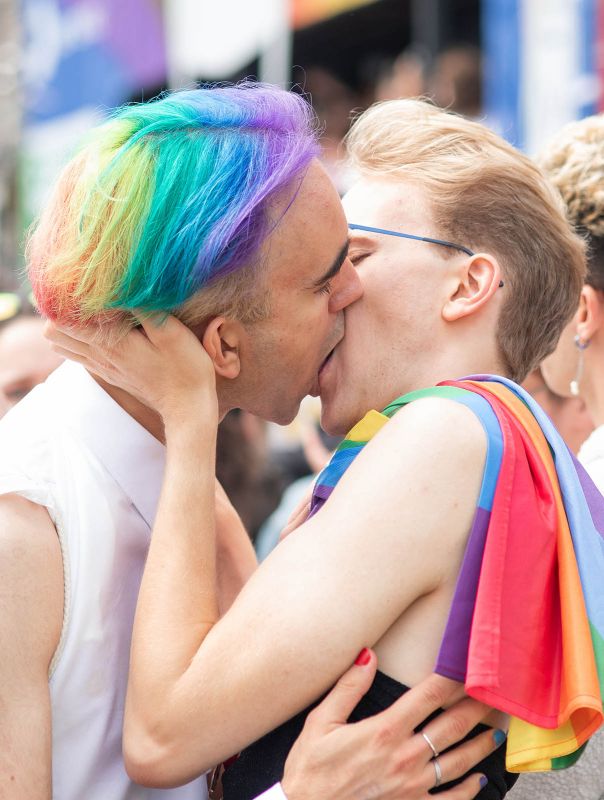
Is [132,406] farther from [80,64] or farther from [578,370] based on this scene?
[80,64]

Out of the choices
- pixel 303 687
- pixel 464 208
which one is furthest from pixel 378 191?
pixel 303 687

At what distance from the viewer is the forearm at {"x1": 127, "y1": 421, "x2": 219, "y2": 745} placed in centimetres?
165

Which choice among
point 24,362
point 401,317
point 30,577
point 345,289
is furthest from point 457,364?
point 24,362

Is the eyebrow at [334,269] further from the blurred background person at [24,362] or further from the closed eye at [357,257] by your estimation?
the blurred background person at [24,362]

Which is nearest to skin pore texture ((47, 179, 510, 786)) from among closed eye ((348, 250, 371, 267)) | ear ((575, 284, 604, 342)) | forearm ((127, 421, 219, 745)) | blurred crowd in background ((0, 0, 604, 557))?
forearm ((127, 421, 219, 745))

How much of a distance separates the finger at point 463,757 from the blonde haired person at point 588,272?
82 centimetres

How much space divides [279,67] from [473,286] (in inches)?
241

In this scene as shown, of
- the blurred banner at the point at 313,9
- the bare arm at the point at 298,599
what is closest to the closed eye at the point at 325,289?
the bare arm at the point at 298,599

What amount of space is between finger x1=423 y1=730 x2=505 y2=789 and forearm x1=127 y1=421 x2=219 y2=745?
44 cm

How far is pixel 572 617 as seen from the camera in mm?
1620

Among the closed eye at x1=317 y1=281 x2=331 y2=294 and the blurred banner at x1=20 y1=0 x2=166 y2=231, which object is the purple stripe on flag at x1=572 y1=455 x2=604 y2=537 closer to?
the closed eye at x1=317 y1=281 x2=331 y2=294

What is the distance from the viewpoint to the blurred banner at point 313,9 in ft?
24.9

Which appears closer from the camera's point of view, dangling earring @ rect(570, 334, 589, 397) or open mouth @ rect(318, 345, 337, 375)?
open mouth @ rect(318, 345, 337, 375)

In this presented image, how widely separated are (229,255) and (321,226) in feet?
0.75
